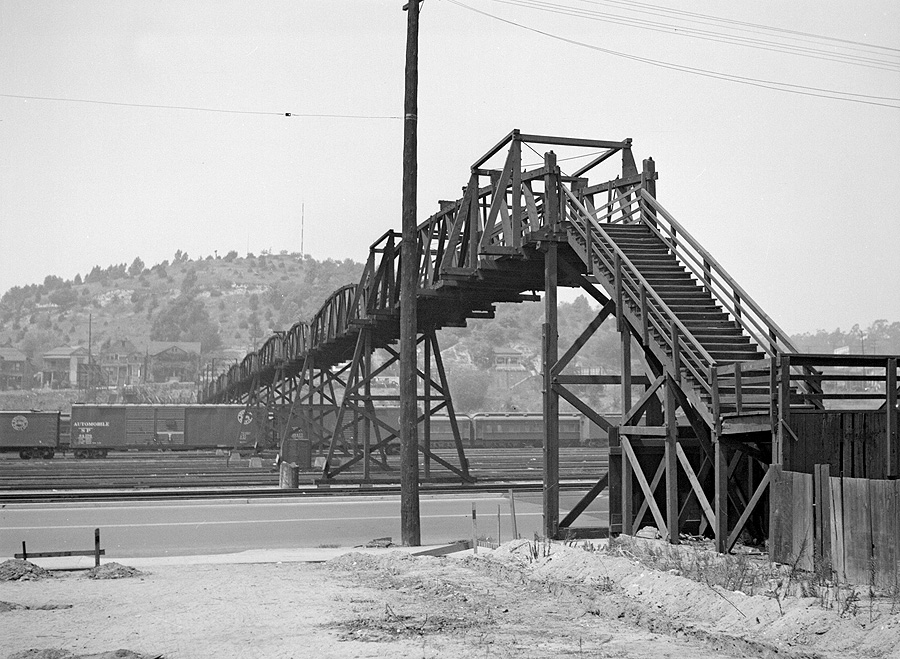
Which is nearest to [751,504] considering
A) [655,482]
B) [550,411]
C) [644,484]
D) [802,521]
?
[802,521]

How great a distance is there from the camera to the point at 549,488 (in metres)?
18.1

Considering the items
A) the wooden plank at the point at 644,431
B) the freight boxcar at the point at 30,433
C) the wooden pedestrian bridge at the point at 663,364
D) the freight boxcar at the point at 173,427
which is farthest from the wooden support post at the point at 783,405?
the freight boxcar at the point at 30,433

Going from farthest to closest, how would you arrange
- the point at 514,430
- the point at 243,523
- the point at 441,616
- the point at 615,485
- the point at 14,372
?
the point at 14,372, the point at 514,430, the point at 243,523, the point at 615,485, the point at 441,616

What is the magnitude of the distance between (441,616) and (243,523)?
13.7 m

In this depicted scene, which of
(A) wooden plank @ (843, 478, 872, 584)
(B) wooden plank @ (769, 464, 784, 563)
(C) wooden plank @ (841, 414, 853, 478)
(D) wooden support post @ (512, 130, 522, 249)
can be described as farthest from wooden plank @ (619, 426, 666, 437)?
(D) wooden support post @ (512, 130, 522, 249)

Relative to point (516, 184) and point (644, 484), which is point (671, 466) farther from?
point (516, 184)

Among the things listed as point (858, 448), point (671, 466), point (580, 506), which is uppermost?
point (858, 448)

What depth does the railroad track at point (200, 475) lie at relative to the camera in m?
33.6

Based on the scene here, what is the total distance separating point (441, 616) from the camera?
35.6 feet

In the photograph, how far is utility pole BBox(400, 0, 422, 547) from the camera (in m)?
18.3

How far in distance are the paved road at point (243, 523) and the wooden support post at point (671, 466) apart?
4.51 meters

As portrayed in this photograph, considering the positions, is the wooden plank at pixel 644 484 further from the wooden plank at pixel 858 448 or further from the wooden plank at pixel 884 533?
the wooden plank at pixel 884 533

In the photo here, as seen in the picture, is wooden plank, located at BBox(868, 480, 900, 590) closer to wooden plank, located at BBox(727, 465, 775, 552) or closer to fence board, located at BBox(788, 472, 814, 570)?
fence board, located at BBox(788, 472, 814, 570)

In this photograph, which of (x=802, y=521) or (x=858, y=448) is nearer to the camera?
(x=802, y=521)
